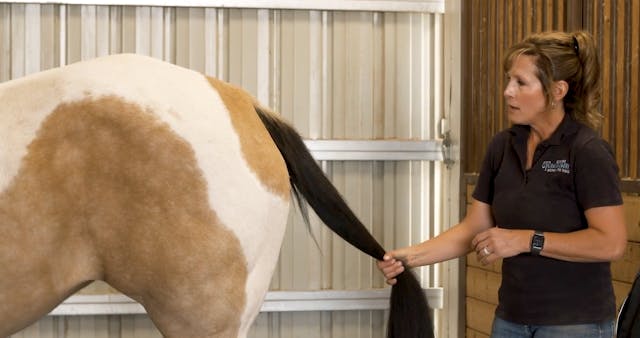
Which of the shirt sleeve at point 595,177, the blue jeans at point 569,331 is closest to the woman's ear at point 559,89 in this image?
the shirt sleeve at point 595,177

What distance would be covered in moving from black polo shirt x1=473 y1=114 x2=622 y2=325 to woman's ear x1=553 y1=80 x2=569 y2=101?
2.4 inches

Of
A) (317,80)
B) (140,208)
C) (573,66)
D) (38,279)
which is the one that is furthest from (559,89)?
(317,80)

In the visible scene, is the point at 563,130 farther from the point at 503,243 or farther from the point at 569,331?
the point at 569,331

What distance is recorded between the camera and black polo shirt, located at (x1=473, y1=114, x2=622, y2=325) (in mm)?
2012

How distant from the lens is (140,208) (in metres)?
1.87

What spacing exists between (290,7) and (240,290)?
2.37 m

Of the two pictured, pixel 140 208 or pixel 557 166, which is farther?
pixel 557 166

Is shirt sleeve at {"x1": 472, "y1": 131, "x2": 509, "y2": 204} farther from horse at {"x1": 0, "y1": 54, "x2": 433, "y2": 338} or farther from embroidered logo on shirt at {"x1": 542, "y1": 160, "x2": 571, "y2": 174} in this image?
horse at {"x1": 0, "y1": 54, "x2": 433, "y2": 338}

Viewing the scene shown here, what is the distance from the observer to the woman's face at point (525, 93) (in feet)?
6.95

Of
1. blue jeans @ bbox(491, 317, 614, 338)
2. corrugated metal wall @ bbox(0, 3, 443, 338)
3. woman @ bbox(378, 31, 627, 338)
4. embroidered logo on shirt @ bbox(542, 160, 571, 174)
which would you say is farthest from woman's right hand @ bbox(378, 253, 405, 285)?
corrugated metal wall @ bbox(0, 3, 443, 338)

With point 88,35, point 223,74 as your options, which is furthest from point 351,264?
point 88,35

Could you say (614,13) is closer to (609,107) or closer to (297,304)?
(609,107)

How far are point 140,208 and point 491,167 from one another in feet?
3.13

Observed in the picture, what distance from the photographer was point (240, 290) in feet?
6.28
